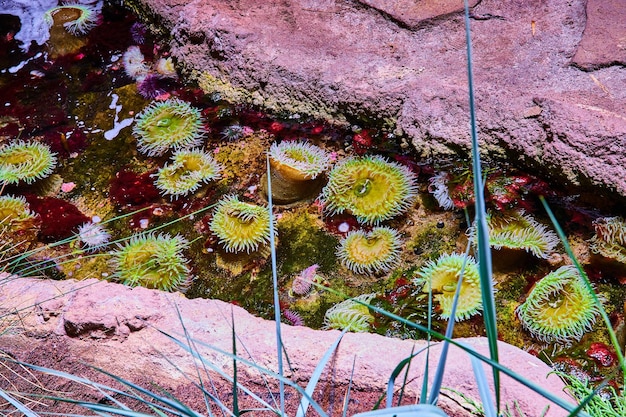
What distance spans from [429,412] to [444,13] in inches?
115

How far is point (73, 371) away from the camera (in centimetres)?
226

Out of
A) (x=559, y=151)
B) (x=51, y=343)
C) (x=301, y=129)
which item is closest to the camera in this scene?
(x=51, y=343)

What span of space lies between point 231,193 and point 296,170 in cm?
47

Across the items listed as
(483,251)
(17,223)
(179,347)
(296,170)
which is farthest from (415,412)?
(17,223)

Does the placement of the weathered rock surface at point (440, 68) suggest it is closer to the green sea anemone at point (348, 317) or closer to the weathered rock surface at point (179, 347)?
the green sea anemone at point (348, 317)

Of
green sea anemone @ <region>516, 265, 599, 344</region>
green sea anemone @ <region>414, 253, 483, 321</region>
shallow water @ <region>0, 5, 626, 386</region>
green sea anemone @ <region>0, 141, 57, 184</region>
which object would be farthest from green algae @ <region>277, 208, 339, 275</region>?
green sea anemone @ <region>0, 141, 57, 184</region>

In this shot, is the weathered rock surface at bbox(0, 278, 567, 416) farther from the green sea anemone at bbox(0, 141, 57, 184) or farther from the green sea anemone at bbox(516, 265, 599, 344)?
the green sea anemone at bbox(0, 141, 57, 184)

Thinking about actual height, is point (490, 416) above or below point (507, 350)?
above

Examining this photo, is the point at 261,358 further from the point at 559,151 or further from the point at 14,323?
the point at 559,151

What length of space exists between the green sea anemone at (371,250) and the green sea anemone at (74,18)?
2931 millimetres

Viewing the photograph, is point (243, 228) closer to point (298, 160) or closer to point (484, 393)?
point (298, 160)

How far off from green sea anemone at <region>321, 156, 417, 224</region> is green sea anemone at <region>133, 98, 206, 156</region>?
1.02 metres

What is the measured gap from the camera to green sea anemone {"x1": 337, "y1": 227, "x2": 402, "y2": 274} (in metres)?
3.11

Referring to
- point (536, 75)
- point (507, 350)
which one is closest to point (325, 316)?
point (507, 350)
